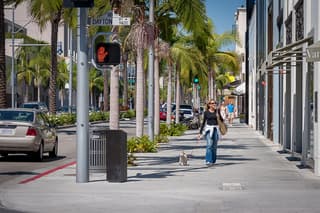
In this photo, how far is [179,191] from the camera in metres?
14.3

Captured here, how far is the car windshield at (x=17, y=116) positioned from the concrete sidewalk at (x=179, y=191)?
110 inches

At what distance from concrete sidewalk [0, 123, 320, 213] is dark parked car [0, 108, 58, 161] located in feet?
6.37

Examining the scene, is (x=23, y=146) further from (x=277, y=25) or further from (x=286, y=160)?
(x=277, y=25)

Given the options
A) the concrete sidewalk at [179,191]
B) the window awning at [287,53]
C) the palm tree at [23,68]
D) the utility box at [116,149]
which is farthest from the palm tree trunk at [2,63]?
the palm tree at [23,68]

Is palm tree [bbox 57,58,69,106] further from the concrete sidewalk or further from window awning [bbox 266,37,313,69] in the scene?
window awning [bbox 266,37,313,69]

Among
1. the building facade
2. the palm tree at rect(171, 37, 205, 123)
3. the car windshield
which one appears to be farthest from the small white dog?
the palm tree at rect(171, 37, 205, 123)

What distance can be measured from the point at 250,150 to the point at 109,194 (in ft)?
48.9

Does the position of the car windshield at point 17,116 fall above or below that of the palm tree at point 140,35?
below

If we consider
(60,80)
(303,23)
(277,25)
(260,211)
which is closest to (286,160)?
(303,23)

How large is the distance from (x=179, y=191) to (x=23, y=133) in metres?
8.44

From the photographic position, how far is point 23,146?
21.5 m

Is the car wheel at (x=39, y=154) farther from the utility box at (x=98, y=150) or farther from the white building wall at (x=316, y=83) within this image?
the white building wall at (x=316, y=83)

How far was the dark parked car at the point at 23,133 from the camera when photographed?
2152 cm

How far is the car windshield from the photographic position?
22234mm
